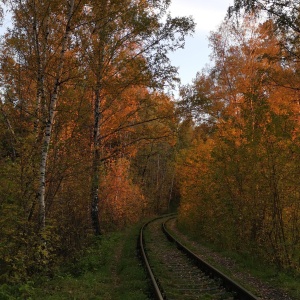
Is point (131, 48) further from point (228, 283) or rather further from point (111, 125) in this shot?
point (228, 283)

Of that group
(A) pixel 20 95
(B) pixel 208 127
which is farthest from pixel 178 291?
(B) pixel 208 127

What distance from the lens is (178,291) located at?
686 cm

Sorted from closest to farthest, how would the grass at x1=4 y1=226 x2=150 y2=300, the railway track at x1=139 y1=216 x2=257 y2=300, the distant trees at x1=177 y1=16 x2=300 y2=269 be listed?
1. the railway track at x1=139 y1=216 x2=257 y2=300
2. the grass at x1=4 y1=226 x2=150 y2=300
3. the distant trees at x1=177 y1=16 x2=300 y2=269

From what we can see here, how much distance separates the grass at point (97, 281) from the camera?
6715 mm

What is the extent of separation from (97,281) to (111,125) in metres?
8.25

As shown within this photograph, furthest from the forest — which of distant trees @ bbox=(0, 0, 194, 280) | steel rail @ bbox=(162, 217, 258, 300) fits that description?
steel rail @ bbox=(162, 217, 258, 300)

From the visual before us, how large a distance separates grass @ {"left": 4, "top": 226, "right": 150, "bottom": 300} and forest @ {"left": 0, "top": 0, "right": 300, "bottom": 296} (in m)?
0.57

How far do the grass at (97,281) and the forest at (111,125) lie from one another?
22.4 inches

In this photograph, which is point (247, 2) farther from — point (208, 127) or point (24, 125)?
point (208, 127)

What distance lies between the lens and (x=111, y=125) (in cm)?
1520

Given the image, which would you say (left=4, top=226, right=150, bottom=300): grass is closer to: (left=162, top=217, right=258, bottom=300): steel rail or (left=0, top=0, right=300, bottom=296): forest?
(left=0, top=0, right=300, bottom=296): forest

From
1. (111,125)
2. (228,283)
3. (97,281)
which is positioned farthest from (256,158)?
(111,125)

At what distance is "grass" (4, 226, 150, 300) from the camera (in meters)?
6.71

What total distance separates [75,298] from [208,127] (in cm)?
1494
